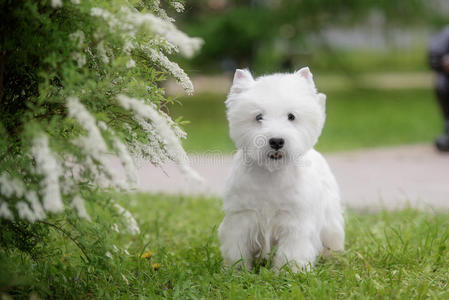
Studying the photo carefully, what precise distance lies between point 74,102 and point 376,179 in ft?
18.2

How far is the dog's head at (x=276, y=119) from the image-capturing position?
3.03m

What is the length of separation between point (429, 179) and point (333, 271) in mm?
4090

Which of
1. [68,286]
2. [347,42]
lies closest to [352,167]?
[68,286]

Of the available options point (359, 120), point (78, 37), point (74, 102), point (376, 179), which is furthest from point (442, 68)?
point (74, 102)

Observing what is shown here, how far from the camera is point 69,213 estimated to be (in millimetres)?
2832

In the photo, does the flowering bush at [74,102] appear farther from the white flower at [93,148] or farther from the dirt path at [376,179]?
the dirt path at [376,179]

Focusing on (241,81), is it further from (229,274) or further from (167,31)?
(229,274)

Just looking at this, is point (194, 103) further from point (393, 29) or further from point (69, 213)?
point (69, 213)

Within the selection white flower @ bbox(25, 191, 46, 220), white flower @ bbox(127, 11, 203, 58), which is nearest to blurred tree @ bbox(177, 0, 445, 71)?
white flower @ bbox(127, 11, 203, 58)

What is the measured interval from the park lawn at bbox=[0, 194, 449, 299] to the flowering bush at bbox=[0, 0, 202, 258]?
0.34m

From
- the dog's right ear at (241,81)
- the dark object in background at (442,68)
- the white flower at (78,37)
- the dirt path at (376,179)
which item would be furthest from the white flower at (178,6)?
the dark object in background at (442,68)

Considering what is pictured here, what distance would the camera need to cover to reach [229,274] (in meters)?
3.23

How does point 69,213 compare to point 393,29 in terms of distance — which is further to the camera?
point 393,29

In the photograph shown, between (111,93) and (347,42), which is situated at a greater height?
(347,42)
